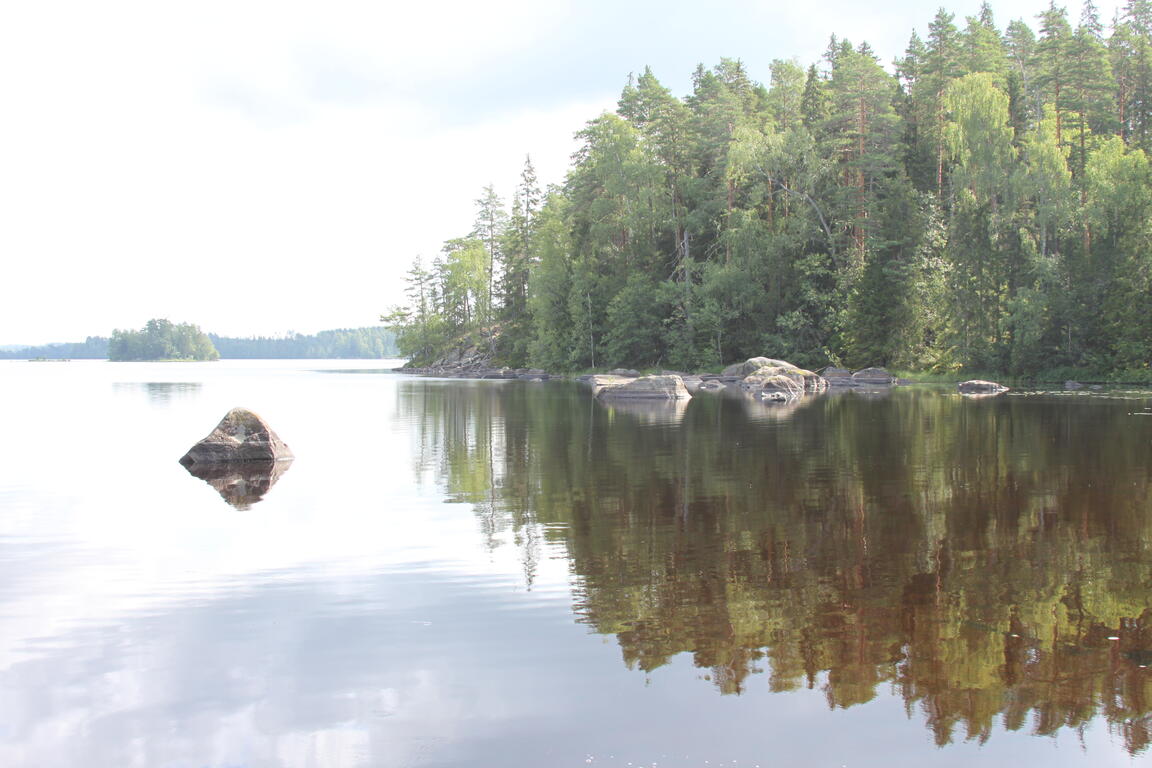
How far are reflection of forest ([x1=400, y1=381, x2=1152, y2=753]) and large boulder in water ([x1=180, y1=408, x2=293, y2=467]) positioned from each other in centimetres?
345

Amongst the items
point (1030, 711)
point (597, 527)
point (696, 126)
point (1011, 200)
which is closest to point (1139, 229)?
point (1011, 200)

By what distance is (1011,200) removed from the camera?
165ft

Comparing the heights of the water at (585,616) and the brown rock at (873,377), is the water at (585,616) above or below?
below

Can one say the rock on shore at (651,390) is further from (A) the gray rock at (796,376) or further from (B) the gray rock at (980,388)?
(B) the gray rock at (980,388)

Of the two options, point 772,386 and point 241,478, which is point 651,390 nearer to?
point 772,386

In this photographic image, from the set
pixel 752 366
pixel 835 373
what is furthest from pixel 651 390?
pixel 835 373

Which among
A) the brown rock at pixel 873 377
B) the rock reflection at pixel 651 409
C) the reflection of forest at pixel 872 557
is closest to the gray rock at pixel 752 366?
the brown rock at pixel 873 377

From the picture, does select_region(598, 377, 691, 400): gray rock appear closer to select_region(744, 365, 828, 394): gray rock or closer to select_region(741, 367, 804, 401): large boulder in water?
select_region(741, 367, 804, 401): large boulder in water

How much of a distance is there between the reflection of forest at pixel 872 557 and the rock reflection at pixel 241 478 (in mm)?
3118

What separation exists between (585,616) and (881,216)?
188ft

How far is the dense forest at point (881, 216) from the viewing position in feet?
154

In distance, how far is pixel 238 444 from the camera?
1772 centimetres

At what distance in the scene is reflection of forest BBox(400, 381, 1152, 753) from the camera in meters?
5.66

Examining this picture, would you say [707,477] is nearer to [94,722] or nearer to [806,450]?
[806,450]
